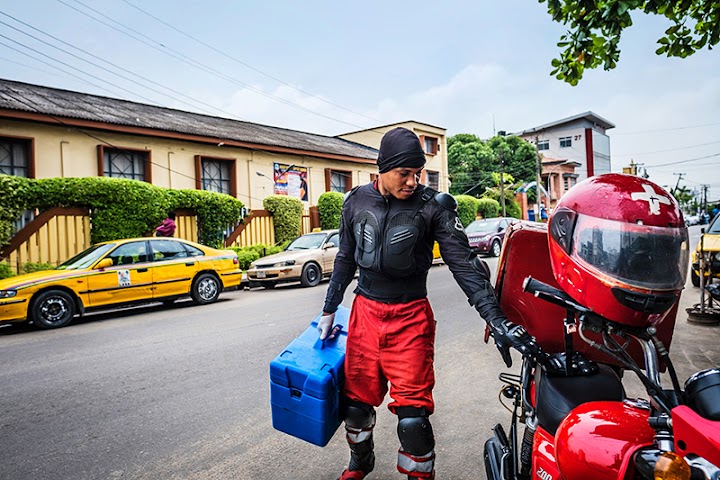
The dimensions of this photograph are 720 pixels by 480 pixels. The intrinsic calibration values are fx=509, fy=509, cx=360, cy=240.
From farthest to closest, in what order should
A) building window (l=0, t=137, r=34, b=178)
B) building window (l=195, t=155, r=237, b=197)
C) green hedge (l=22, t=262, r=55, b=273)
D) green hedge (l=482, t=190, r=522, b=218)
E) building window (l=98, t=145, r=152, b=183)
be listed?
green hedge (l=482, t=190, r=522, b=218), building window (l=195, t=155, r=237, b=197), building window (l=98, t=145, r=152, b=183), building window (l=0, t=137, r=34, b=178), green hedge (l=22, t=262, r=55, b=273)

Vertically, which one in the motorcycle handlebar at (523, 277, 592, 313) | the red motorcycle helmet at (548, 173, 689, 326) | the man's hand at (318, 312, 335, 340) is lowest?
the man's hand at (318, 312, 335, 340)

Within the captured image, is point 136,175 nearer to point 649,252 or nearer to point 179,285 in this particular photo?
point 179,285

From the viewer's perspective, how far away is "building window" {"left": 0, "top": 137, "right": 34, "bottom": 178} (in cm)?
1436

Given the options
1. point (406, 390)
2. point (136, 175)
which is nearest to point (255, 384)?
point (406, 390)

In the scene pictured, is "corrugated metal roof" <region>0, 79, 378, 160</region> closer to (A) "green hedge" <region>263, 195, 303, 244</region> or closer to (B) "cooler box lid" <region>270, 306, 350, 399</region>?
(A) "green hedge" <region>263, 195, 303, 244</region>

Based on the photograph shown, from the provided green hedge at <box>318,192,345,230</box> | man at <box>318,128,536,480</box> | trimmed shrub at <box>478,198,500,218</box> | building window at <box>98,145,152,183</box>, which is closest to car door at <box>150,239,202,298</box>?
building window at <box>98,145,152,183</box>

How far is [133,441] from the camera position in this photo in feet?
11.7

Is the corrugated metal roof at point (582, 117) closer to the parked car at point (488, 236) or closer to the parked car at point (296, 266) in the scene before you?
the parked car at point (488, 236)

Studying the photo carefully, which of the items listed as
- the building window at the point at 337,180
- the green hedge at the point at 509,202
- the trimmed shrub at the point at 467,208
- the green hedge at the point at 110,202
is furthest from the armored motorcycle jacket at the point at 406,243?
the green hedge at the point at 509,202

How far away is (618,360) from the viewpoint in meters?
1.68

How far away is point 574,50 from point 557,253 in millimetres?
4476

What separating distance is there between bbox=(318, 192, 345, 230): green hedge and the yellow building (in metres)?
1.03

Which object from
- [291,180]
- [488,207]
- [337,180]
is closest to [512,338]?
[291,180]

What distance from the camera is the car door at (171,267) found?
10.0 metres
